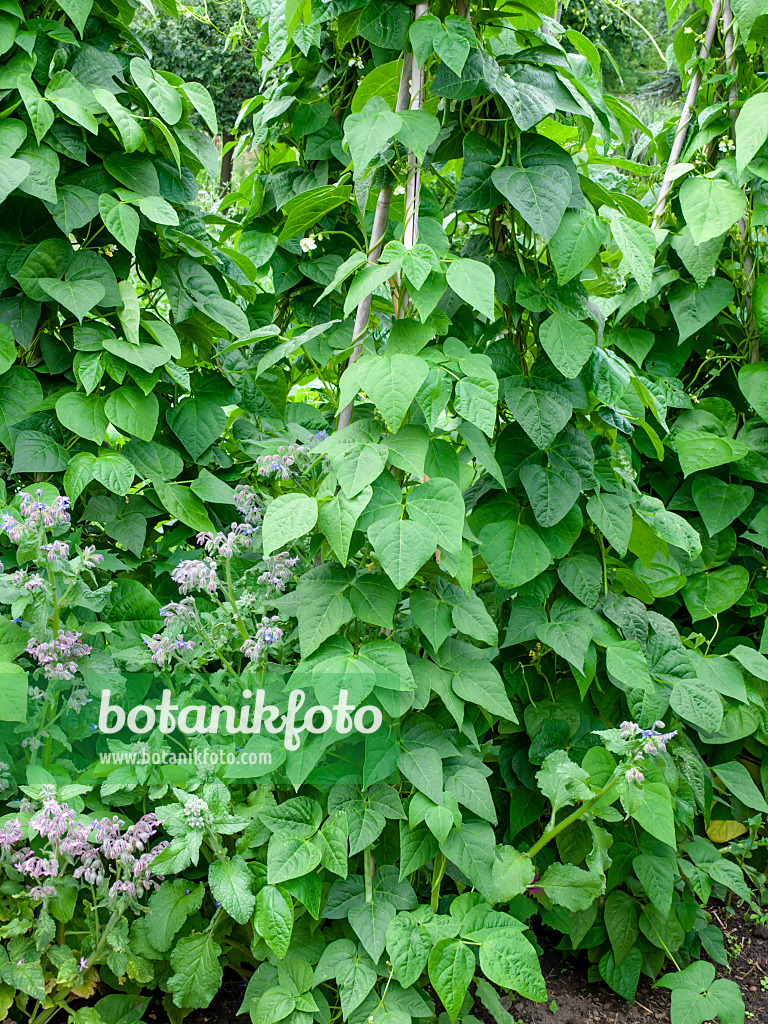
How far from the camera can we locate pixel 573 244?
152cm

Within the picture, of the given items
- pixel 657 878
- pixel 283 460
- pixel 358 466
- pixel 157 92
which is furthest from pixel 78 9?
→ pixel 657 878

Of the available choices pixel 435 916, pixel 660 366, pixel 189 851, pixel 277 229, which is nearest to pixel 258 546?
pixel 189 851

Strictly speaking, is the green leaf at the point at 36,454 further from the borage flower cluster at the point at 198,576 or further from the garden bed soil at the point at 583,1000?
the garden bed soil at the point at 583,1000

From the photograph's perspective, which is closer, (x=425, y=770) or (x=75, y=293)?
(x=425, y=770)

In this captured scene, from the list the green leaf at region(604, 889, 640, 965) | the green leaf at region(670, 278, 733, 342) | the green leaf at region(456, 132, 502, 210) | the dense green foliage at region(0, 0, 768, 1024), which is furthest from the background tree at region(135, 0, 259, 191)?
the green leaf at region(604, 889, 640, 965)

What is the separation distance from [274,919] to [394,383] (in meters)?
0.86

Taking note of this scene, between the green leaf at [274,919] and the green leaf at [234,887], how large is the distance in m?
0.02

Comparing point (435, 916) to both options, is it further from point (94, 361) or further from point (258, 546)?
point (94, 361)

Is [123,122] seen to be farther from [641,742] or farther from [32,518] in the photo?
[641,742]

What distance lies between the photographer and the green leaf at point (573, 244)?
4.97ft

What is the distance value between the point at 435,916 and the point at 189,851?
1.43 ft

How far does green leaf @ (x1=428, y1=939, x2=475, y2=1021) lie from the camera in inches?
50.7

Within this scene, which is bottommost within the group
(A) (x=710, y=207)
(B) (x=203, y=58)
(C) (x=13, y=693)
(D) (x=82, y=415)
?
(B) (x=203, y=58)

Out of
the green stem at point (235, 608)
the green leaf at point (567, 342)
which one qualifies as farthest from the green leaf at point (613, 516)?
the green stem at point (235, 608)
